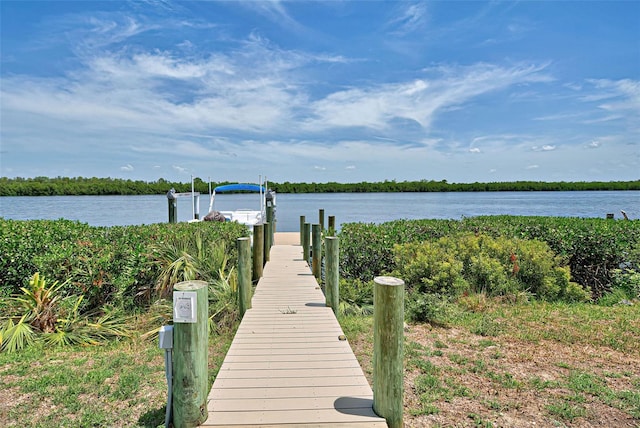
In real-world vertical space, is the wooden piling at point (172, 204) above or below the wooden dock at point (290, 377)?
above

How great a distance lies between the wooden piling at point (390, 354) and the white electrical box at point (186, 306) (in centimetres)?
148

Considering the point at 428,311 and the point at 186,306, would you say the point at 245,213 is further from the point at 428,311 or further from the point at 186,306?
the point at 186,306

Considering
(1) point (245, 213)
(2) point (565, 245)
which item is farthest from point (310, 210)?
(2) point (565, 245)

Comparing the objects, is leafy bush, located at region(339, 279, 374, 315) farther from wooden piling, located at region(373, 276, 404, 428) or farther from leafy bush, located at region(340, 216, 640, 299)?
wooden piling, located at region(373, 276, 404, 428)

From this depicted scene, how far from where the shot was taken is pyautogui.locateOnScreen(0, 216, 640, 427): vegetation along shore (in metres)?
3.68

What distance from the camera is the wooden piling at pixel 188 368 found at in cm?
296

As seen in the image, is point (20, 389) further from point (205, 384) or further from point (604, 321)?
point (604, 321)

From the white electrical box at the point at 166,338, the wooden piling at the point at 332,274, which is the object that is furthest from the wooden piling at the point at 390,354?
the wooden piling at the point at 332,274

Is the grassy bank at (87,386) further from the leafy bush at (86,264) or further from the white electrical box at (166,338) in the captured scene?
the leafy bush at (86,264)

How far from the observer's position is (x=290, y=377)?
378 cm

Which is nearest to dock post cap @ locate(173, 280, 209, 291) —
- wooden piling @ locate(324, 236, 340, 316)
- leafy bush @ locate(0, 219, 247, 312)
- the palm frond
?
wooden piling @ locate(324, 236, 340, 316)

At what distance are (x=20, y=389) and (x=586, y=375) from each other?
607cm

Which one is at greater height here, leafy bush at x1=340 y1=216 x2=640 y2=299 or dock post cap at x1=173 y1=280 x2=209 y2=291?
dock post cap at x1=173 y1=280 x2=209 y2=291

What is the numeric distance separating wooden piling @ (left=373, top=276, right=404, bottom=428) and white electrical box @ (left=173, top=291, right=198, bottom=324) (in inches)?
58.3
